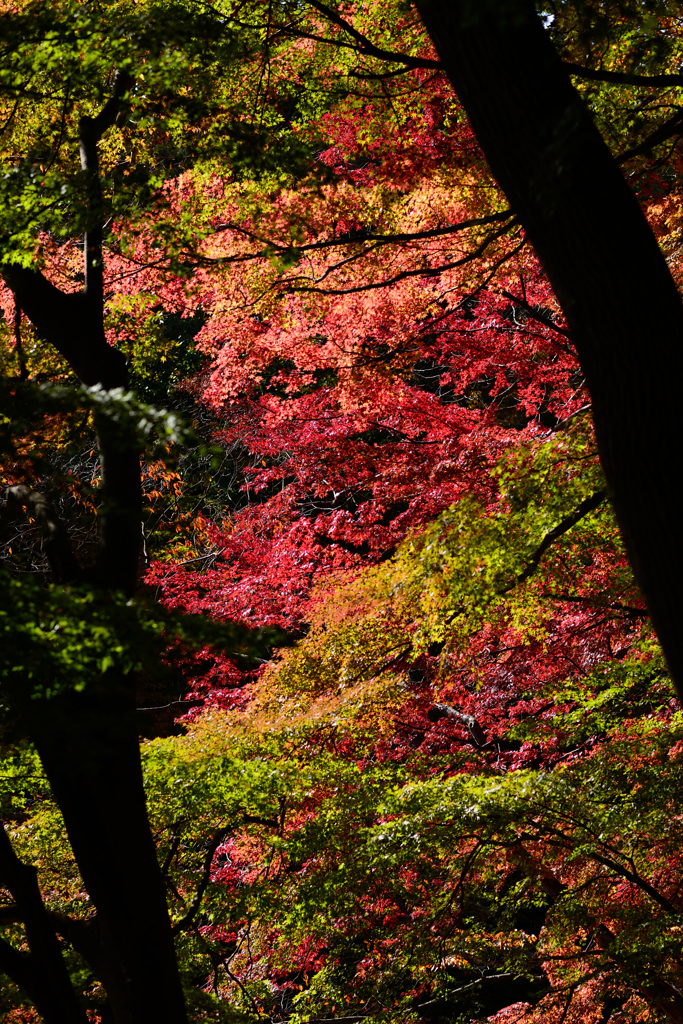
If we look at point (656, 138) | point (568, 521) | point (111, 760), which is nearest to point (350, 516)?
point (568, 521)

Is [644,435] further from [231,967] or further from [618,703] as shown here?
[231,967]

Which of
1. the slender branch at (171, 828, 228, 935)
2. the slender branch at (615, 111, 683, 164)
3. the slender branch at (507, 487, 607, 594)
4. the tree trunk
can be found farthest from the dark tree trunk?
the slender branch at (171, 828, 228, 935)

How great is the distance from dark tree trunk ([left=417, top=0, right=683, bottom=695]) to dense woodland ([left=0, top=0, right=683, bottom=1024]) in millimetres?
11

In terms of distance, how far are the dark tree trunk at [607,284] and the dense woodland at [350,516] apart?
0.04ft

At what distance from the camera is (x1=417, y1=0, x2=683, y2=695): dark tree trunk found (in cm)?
231

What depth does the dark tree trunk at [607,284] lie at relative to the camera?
2.31 meters

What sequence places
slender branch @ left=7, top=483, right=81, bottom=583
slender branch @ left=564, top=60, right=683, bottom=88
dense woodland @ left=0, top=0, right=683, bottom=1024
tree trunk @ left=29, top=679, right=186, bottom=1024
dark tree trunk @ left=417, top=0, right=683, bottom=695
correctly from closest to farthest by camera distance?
dark tree trunk @ left=417, top=0, right=683, bottom=695, dense woodland @ left=0, top=0, right=683, bottom=1024, slender branch @ left=564, top=60, right=683, bottom=88, tree trunk @ left=29, top=679, right=186, bottom=1024, slender branch @ left=7, top=483, right=81, bottom=583

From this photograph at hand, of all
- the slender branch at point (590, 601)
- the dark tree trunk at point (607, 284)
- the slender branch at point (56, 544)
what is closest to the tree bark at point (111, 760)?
the slender branch at point (56, 544)

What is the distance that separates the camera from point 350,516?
925 centimetres

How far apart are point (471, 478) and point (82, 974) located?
5046mm

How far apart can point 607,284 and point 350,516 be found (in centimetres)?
698

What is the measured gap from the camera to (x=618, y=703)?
7.53 meters

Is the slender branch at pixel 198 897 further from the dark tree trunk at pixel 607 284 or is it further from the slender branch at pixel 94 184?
the dark tree trunk at pixel 607 284

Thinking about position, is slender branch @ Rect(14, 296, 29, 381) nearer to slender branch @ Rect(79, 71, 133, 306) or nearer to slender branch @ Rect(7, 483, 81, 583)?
slender branch @ Rect(79, 71, 133, 306)
